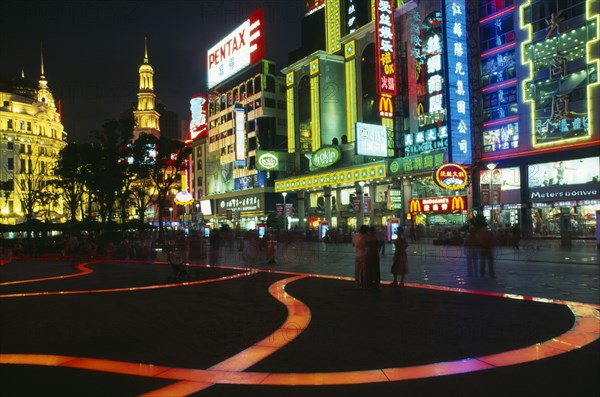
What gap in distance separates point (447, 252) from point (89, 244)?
68.5ft

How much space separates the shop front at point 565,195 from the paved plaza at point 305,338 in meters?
22.1

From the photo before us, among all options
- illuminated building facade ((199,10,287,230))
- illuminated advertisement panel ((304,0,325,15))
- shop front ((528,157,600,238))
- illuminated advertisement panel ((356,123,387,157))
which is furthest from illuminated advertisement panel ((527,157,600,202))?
illuminated advertisement panel ((304,0,325,15))

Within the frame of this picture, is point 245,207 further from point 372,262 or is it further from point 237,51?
point 372,262

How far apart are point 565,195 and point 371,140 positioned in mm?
16754

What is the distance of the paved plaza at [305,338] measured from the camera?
556cm

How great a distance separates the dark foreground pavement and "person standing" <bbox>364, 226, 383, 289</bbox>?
1.68 feet

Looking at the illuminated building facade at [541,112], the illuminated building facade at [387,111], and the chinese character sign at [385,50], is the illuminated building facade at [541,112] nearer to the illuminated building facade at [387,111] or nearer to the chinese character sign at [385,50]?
the illuminated building facade at [387,111]

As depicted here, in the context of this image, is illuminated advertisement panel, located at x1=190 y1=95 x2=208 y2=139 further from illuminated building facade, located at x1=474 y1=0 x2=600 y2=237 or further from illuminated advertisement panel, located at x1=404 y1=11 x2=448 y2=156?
illuminated building facade, located at x1=474 y1=0 x2=600 y2=237

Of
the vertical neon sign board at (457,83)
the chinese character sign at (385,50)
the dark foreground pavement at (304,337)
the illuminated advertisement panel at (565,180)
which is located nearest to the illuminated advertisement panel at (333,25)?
the chinese character sign at (385,50)

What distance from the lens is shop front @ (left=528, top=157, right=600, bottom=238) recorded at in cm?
3334

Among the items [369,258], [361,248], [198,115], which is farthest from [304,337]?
[198,115]

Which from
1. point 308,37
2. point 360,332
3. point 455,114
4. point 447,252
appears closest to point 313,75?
point 308,37

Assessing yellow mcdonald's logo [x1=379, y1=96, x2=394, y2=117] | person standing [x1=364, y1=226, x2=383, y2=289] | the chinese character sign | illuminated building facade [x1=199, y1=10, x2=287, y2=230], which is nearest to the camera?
person standing [x1=364, y1=226, x2=383, y2=289]

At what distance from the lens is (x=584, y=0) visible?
110ft
